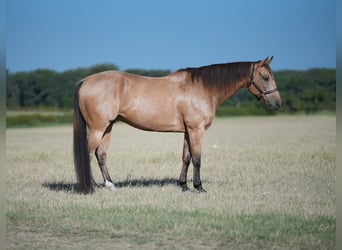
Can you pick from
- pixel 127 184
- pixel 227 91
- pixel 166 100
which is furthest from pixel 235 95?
pixel 166 100

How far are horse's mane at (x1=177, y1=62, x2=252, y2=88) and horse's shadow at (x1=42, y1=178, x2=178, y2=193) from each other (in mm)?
2476

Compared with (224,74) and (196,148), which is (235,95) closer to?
(224,74)

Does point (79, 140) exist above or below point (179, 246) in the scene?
above

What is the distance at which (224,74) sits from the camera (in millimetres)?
8992

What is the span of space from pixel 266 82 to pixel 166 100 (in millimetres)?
2088

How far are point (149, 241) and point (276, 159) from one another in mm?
8985

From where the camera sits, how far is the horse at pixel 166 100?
8.67 m

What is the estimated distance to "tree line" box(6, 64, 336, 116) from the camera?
5038cm

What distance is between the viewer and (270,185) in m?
9.47

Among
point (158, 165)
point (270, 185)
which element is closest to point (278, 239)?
point (270, 185)

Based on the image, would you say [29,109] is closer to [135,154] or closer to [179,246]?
[135,154]

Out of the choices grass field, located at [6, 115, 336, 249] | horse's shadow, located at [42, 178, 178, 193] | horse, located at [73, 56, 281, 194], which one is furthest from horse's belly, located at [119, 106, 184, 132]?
horse's shadow, located at [42, 178, 178, 193]

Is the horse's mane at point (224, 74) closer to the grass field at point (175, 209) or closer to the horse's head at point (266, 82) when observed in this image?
the horse's head at point (266, 82)

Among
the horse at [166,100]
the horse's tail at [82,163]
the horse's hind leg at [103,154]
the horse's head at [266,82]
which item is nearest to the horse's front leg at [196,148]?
the horse at [166,100]
